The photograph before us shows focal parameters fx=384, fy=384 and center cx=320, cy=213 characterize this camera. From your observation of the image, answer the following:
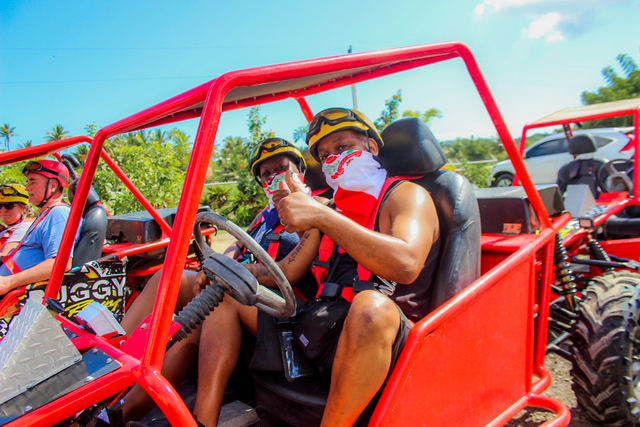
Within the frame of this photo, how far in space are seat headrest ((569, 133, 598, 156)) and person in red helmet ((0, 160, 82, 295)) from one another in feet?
16.0

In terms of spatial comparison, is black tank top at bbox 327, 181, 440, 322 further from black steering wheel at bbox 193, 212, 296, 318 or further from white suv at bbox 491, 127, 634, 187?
white suv at bbox 491, 127, 634, 187

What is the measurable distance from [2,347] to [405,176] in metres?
1.68

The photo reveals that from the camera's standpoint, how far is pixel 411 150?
1876 millimetres

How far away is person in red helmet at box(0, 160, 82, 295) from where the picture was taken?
2725 millimetres

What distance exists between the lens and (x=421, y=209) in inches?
59.3

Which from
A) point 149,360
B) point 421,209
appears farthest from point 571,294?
point 149,360

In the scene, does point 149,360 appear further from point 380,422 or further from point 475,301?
point 475,301

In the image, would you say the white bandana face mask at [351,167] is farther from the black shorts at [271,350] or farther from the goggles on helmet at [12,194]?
the goggles on helmet at [12,194]

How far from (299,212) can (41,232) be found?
2.58 m

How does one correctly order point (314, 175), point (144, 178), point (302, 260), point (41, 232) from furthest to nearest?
point (144, 178) < point (41, 232) < point (314, 175) < point (302, 260)

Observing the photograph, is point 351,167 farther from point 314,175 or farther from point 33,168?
point 33,168

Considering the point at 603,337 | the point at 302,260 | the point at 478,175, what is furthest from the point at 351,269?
the point at 478,175

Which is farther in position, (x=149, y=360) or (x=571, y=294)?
(x=571, y=294)

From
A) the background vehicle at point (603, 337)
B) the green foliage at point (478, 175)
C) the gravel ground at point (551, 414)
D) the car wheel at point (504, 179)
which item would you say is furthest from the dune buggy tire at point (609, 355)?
the green foliage at point (478, 175)
